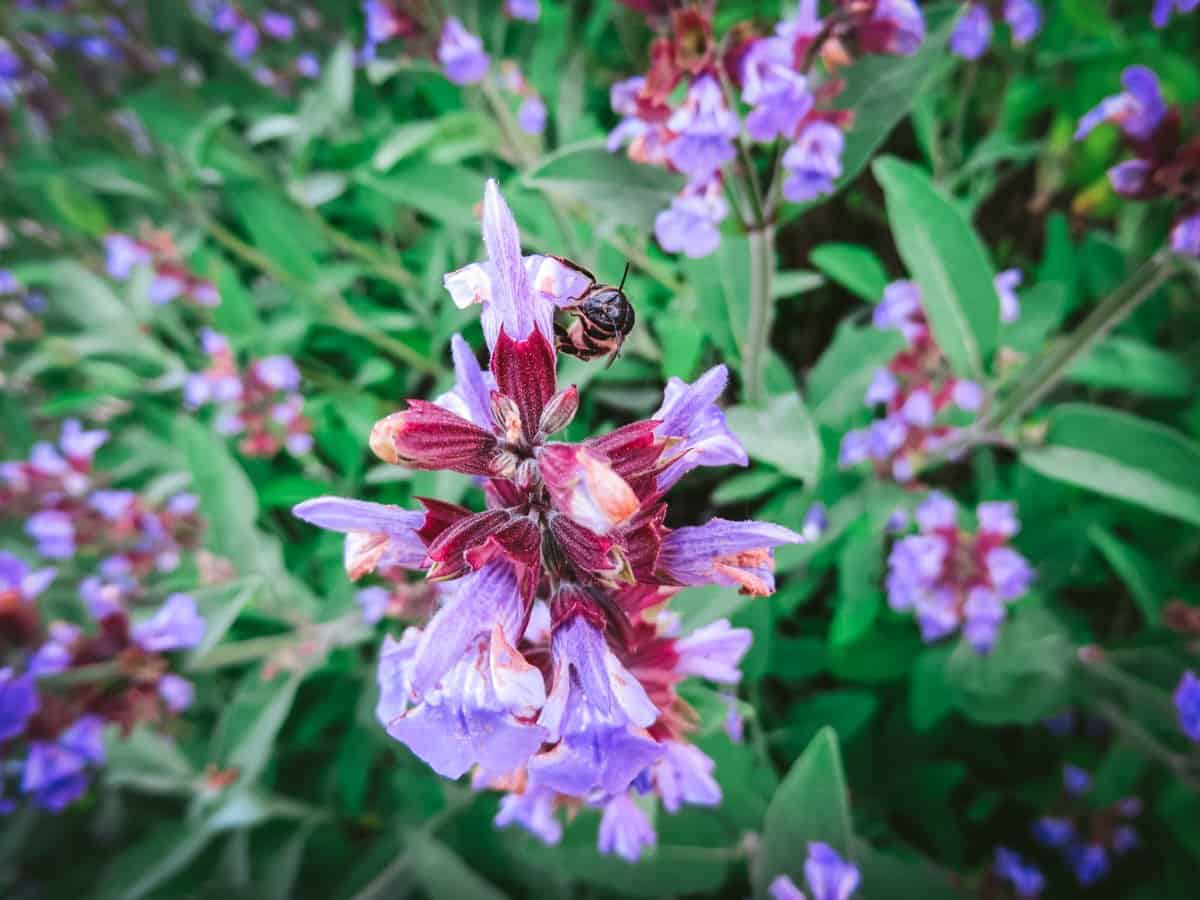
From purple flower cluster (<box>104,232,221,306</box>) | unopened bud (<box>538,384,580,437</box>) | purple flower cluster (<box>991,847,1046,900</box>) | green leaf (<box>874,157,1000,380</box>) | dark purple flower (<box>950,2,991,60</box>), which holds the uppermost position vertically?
dark purple flower (<box>950,2,991,60</box>)

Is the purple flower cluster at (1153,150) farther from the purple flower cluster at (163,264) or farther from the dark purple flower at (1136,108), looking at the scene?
the purple flower cluster at (163,264)

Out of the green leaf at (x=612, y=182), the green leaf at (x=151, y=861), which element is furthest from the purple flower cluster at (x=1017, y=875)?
the green leaf at (x=151, y=861)

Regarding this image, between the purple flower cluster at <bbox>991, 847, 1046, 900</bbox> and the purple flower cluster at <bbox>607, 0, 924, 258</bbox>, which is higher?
the purple flower cluster at <bbox>607, 0, 924, 258</bbox>

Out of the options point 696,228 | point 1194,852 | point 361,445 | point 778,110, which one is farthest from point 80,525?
point 1194,852

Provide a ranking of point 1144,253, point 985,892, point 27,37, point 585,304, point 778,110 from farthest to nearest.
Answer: point 27,37 < point 985,892 < point 1144,253 < point 778,110 < point 585,304

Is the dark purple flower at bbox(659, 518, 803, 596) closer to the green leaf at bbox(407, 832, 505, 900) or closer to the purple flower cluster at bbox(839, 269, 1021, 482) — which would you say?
the purple flower cluster at bbox(839, 269, 1021, 482)

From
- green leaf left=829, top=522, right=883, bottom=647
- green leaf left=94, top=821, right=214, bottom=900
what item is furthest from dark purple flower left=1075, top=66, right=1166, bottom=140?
green leaf left=94, top=821, right=214, bottom=900

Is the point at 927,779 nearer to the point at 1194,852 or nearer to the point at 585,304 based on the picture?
the point at 1194,852
